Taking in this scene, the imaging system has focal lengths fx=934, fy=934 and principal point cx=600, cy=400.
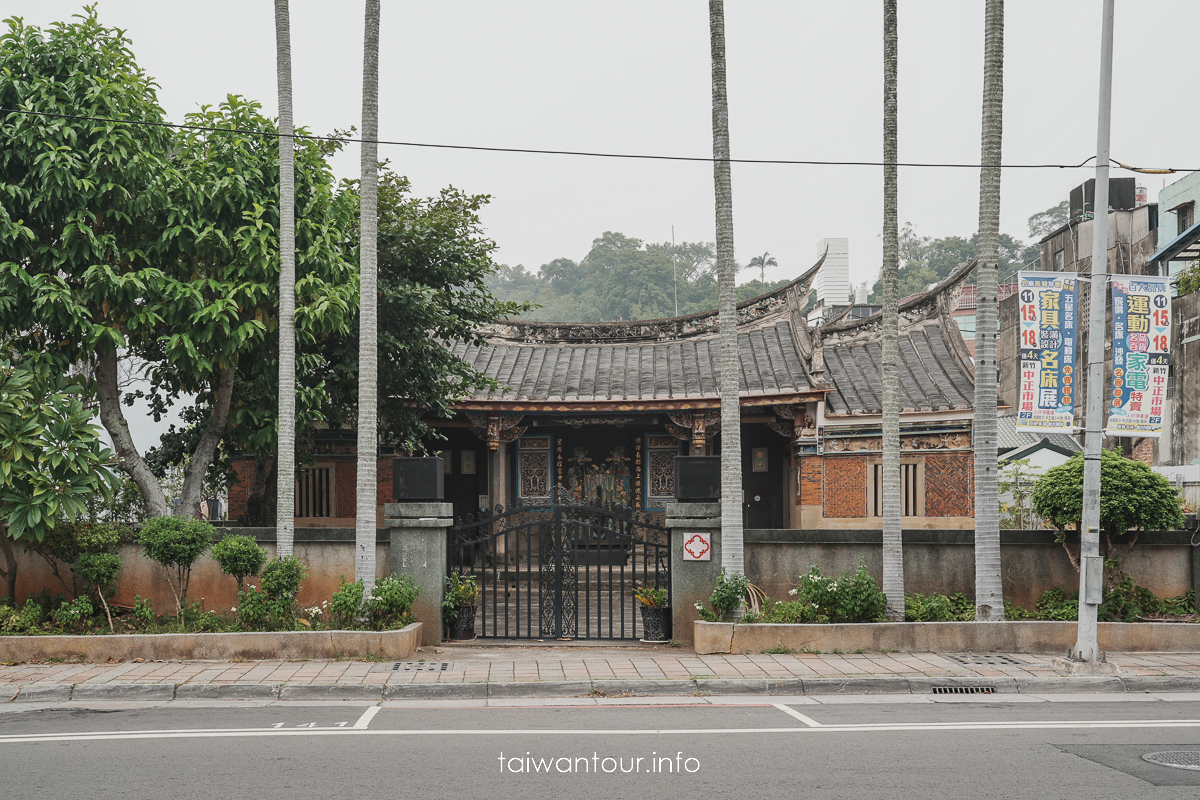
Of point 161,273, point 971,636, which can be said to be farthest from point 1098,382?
point 161,273

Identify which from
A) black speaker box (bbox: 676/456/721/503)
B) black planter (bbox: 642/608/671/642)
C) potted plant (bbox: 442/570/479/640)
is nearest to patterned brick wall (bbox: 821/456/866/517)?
black speaker box (bbox: 676/456/721/503)

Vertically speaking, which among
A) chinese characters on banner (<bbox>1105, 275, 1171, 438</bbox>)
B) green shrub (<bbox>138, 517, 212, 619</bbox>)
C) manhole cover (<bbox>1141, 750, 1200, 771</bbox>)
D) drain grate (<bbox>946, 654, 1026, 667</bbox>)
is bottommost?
drain grate (<bbox>946, 654, 1026, 667</bbox>)

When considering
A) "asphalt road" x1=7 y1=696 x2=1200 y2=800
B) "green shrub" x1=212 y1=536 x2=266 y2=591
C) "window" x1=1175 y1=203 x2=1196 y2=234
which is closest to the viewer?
"asphalt road" x1=7 y1=696 x2=1200 y2=800

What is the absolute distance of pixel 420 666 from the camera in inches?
428

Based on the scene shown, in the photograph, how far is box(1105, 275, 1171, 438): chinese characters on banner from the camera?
38.5ft

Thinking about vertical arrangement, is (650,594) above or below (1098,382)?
below

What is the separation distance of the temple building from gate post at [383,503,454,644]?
622 cm

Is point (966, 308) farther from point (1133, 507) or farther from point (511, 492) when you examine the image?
point (1133, 507)

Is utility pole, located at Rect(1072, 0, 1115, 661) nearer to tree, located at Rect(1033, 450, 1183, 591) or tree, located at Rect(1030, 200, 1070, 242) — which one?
tree, located at Rect(1033, 450, 1183, 591)

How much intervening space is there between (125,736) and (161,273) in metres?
6.29

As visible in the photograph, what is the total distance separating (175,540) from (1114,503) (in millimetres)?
11843

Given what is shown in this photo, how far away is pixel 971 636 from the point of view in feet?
38.4

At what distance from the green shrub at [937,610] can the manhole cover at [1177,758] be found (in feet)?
Answer: 15.7

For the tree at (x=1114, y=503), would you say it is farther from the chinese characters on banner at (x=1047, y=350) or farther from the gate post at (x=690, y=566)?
the gate post at (x=690, y=566)
